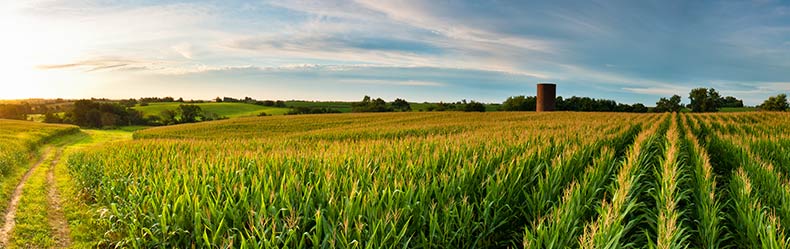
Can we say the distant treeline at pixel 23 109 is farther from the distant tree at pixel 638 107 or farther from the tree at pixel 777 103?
the tree at pixel 777 103

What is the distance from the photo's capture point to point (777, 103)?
91.8m

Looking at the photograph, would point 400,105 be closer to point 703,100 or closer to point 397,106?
point 397,106

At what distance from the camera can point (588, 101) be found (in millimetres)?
100062

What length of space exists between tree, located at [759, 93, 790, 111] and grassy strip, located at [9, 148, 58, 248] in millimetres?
119849

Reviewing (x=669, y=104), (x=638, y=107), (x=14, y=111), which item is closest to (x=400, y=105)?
(x=638, y=107)

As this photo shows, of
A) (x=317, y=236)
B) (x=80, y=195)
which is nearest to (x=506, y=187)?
(x=317, y=236)

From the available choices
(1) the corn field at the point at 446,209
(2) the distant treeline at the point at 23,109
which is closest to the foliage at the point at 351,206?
(1) the corn field at the point at 446,209

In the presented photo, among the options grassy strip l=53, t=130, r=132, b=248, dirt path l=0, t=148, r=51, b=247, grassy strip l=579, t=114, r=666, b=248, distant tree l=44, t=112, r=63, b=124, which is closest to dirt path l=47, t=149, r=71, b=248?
grassy strip l=53, t=130, r=132, b=248

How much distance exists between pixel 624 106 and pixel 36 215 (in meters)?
108

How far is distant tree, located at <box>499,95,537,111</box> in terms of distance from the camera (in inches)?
4004

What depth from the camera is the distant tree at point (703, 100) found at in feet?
328

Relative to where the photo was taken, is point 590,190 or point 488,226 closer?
point 488,226

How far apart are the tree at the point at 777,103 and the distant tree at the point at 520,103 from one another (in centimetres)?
5006

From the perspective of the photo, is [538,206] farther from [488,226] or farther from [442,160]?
[442,160]
